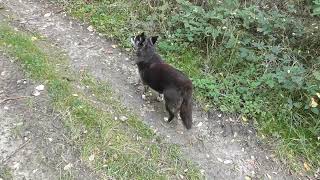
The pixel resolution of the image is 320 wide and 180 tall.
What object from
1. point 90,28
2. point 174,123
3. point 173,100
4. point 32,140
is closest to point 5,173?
point 32,140

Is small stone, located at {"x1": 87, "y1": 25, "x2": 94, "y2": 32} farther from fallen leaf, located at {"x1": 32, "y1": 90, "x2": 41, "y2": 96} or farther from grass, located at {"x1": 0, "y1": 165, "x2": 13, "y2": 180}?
grass, located at {"x1": 0, "y1": 165, "x2": 13, "y2": 180}

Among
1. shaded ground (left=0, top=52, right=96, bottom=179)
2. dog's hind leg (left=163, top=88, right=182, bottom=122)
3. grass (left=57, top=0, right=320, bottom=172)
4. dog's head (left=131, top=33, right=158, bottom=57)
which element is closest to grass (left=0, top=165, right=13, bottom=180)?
shaded ground (left=0, top=52, right=96, bottom=179)

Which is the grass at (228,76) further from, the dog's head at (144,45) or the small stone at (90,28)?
the dog's head at (144,45)

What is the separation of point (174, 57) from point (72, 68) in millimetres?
1530

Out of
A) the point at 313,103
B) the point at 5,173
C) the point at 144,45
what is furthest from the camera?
the point at 144,45

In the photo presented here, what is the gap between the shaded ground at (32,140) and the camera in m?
4.25

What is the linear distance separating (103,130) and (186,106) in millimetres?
1022

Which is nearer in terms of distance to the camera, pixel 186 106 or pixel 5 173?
pixel 5 173

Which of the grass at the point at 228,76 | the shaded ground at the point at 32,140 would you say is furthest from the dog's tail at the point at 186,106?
the shaded ground at the point at 32,140

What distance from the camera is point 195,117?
531 cm

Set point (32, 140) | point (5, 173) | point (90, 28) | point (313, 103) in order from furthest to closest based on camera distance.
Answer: point (90, 28) < point (313, 103) < point (32, 140) < point (5, 173)

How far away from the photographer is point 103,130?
15.6ft

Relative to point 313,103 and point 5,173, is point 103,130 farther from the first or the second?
point 313,103

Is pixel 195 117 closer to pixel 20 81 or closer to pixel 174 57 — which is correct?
pixel 174 57
